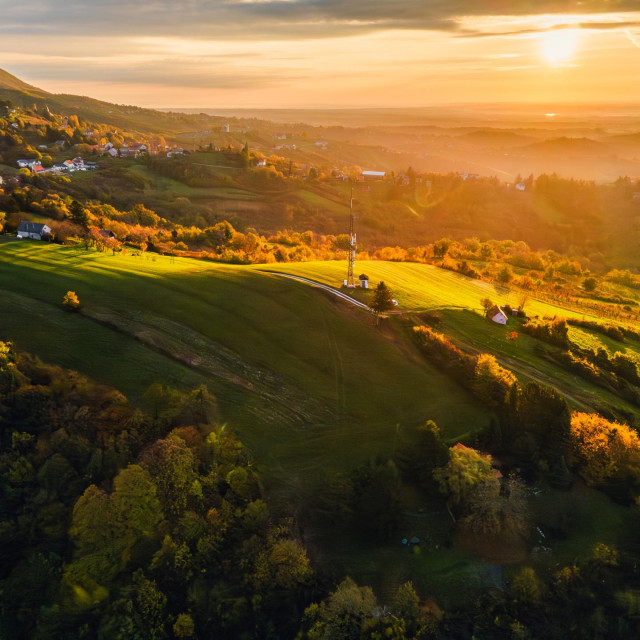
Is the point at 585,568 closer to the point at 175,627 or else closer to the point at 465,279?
the point at 175,627

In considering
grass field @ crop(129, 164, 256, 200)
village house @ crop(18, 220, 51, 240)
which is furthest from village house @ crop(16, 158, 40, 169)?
village house @ crop(18, 220, 51, 240)

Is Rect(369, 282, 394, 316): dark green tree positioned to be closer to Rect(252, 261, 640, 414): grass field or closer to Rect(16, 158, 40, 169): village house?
Rect(252, 261, 640, 414): grass field

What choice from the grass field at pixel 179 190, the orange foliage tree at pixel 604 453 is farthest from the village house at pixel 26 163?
the orange foliage tree at pixel 604 453

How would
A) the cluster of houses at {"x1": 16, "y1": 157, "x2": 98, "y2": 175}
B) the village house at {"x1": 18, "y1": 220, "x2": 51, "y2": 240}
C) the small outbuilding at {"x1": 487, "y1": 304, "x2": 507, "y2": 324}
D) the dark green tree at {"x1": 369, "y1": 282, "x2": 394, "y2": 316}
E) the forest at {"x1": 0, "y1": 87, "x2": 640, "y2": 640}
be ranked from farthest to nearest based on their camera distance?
the cluster of houses at {"x1": 16, "y1": 157, "x2": 98, "y2": 175} < the village house at {"x1": 18, "y1": 220, "x2": 51, "y2": 240} < the small outbuilding at {"x1": 487, "y1": 304, "x2": 507, "y2": 324} < the dark green tree at {"x1": 369, "y1": 282, "x2": 394, "y2": 316} < the forest at {"x1": 0, "y1": 87, "x2": 640, "y2": 640}

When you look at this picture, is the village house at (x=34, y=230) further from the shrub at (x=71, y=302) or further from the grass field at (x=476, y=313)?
the grass field at (x=476, y=313)

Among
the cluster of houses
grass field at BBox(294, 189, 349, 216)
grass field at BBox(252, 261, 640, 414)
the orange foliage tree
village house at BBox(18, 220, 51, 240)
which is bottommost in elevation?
the orange foliage tree

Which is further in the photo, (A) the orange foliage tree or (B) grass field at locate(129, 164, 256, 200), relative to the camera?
(B) grass field at locate(129, 164, 256, 200)

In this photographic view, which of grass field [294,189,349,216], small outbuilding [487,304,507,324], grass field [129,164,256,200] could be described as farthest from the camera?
grass field [294,189,349,216]

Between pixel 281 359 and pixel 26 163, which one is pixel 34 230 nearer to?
pixel 281 359
